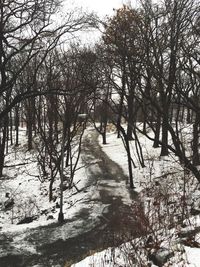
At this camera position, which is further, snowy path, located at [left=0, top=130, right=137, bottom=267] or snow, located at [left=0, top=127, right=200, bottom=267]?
snowy path, located at [left=0, top=130, right=137, bottom=267]

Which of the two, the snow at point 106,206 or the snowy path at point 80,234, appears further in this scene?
the snowy path at point 80,234

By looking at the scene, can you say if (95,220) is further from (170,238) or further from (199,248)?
(199,248)

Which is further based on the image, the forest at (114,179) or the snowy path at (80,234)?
the snowy path at (80,234)

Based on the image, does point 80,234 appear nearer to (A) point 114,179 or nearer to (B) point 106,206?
(B) point 106,206

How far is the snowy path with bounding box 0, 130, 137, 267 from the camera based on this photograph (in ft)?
36.5

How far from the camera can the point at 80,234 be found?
13547 mm

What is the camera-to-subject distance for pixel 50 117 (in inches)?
844

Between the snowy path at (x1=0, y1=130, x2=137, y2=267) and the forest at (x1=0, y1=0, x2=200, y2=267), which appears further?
the snowy path at (x1=0, y1=130, x2=137, y2=267)

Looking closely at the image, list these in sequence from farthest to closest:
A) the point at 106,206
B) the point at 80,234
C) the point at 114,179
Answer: the point at 114,179
the point at 106,206
the point at 80,234

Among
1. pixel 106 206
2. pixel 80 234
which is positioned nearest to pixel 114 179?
pixel 106 206

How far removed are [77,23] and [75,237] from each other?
27.5 ft

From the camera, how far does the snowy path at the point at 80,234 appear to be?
1113 cm

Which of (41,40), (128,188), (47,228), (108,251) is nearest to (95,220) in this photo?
(47,228)

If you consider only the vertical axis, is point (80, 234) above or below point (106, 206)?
below
